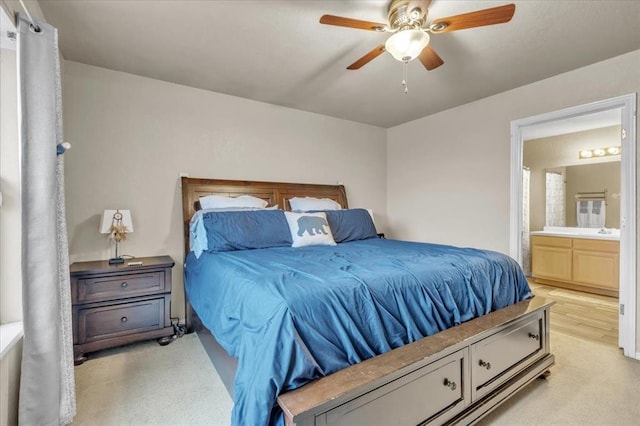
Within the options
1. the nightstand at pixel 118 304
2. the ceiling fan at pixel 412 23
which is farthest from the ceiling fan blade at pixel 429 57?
the nightstand at pixel 118 304

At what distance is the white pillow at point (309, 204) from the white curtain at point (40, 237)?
2317 millimetres

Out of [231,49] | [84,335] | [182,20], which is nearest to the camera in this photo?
[182,20]

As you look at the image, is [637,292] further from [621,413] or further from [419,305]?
[419,305]

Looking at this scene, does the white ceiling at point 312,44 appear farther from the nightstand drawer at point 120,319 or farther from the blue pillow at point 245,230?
the nightstand drawer at point 120,319

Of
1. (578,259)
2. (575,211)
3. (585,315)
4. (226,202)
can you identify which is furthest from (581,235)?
(226,202)

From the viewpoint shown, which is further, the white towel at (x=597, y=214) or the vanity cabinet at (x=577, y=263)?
the white towel at (x=597, y=214)

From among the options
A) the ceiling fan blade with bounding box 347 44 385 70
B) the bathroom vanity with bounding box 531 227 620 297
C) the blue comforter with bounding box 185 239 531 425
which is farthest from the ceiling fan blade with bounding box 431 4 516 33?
the bathroom vanity with bounding box 531 227 620 297

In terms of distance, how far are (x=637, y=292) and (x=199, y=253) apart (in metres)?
3.69

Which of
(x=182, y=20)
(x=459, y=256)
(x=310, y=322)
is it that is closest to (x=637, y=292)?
(x=459, y=256)

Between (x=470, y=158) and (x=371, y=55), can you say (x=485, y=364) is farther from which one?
(x=470, y=158)

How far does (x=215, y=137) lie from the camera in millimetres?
3348

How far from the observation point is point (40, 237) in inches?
58.9

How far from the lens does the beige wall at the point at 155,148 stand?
270 centimetres

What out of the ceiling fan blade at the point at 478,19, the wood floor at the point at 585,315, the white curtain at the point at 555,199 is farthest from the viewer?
the white curtain at the point at 555,199
